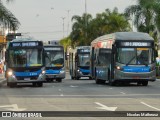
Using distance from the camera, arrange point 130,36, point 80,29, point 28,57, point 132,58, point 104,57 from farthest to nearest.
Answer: point 80,29 → point 104,57 → point 28,57 → point 130,36 → point 132,58

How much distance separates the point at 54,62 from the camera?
1875 inches

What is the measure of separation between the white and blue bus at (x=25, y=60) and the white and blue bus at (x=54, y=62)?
11064 mm

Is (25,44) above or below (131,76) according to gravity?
above

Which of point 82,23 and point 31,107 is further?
point 82,23

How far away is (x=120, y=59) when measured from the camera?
115 ft

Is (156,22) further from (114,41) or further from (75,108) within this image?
(75,108)

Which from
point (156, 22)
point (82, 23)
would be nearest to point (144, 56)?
point (156, 22)

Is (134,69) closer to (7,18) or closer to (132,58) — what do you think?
(132,58)

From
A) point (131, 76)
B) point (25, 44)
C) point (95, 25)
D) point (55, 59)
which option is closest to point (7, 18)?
point (25, 44)

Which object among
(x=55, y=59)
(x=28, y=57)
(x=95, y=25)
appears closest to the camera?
(x=28, y=57)

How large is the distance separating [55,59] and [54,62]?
253 millimetres

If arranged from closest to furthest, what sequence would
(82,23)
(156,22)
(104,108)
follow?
1. (104,108)
2. (156,22)
3. (82,23)

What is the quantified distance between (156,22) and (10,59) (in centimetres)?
2624

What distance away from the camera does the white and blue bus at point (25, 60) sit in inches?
1405
